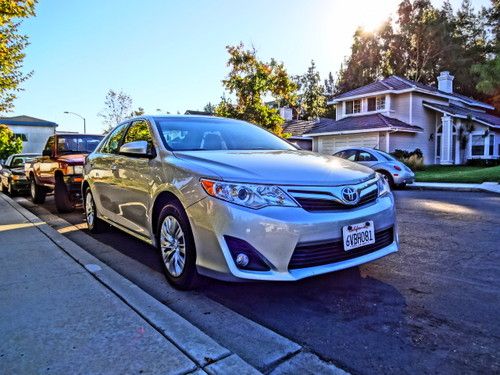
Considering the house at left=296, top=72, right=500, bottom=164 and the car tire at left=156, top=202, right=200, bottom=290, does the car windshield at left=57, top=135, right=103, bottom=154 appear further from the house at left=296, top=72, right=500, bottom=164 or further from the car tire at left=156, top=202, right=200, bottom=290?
the house at left=296, top=72, right=500, bottom=164

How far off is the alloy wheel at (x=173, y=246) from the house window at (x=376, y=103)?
85.2 feet

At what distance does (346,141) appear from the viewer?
2700 cm

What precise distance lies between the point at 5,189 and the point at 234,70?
1352 centimetres

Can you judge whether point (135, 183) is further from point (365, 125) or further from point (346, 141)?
point (346, 141)

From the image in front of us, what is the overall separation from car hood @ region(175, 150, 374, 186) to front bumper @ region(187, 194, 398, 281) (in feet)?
0.85

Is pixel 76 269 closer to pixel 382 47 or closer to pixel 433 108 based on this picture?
pixel 433 108

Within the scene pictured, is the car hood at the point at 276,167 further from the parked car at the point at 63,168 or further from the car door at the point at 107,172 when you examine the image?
the parked car at the point at 63,168

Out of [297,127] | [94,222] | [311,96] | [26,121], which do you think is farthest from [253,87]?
[26,121]

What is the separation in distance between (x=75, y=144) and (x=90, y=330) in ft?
24.3

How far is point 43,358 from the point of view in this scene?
2443mm

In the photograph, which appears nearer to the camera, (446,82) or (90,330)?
(90,330)

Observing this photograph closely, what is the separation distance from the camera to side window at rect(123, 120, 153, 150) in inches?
178

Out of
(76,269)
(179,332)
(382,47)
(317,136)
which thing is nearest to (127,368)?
(179,332)

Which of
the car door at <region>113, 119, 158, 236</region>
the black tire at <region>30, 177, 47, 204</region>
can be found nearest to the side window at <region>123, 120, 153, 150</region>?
the car door at <region>113, 119, 158, 236</region>
